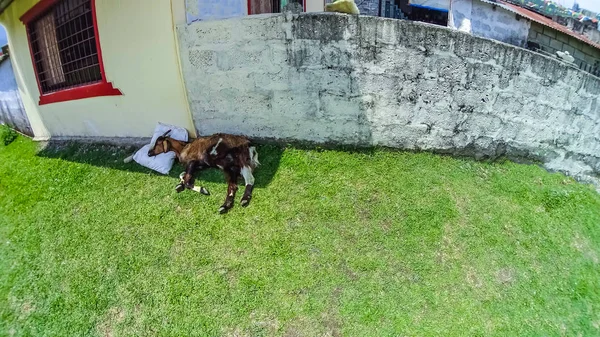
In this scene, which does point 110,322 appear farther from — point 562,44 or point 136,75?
point 562,44

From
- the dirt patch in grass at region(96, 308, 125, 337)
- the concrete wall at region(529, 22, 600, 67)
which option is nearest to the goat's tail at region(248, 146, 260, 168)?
the dirt patch in grass at region(96, 308, 125, 337)

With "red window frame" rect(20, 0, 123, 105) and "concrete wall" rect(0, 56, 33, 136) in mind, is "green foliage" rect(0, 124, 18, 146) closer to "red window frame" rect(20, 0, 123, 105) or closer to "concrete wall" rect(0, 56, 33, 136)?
"concrete wall" rect(0, 56, 33, 136)

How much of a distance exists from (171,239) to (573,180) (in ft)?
20.2

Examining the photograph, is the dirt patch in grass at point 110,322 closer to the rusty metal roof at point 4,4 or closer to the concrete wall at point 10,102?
the concrete wall at point 10,102

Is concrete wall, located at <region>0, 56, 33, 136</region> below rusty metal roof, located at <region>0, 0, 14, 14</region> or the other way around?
below

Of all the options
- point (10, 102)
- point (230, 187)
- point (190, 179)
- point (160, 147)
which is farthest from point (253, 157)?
point (10, 102)

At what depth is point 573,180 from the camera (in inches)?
256

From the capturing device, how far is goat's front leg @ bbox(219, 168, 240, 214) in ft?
16.3

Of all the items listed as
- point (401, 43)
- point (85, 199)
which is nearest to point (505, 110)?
point (401, 43)

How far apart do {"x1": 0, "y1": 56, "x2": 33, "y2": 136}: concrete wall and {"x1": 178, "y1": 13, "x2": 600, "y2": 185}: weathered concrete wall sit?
549cm

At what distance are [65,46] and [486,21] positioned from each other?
8.60 metres

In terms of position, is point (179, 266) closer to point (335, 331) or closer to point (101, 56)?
point (335, 331)

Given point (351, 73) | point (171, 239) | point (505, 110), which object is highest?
point (351, 73)

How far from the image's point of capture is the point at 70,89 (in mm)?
7207
